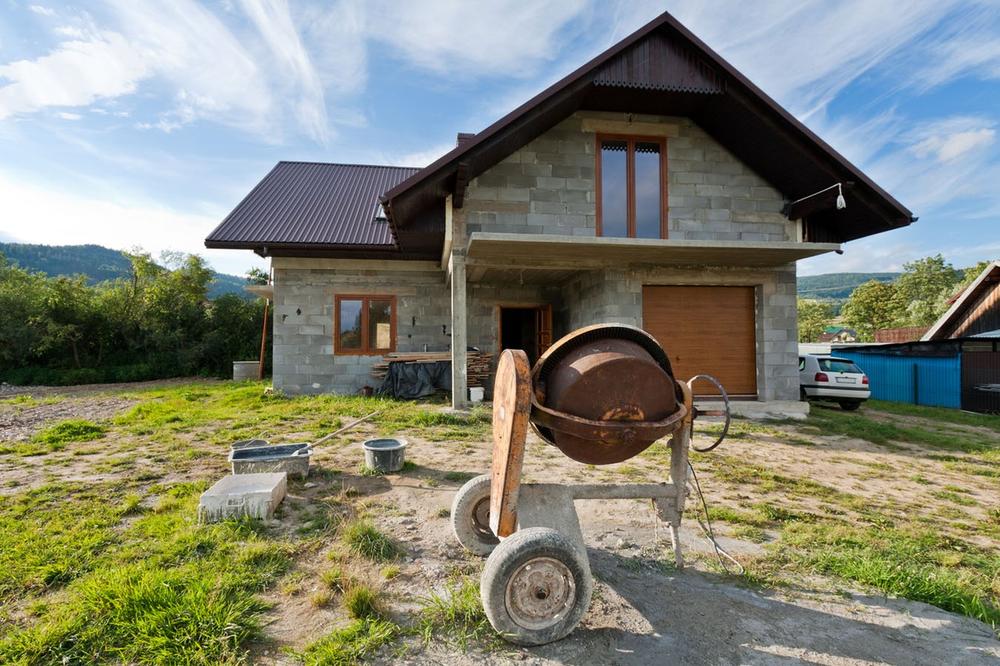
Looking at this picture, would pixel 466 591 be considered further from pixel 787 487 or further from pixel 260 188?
pixel 260 188

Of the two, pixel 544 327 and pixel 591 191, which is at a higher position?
pixel 591 191

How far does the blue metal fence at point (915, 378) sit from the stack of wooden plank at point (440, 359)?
41.9ft

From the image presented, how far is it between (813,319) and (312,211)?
64172 millimetres

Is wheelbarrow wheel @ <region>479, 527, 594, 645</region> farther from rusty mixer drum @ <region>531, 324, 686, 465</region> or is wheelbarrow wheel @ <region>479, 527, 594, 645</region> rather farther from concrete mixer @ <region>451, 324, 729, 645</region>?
rusty mixer drum @ <region>531, 324, 686, 465</region>

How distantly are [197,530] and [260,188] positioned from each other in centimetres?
1247

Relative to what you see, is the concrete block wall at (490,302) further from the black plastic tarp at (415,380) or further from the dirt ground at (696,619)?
the dirt ground at (696,619)

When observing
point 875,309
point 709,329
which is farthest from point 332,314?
point 875,309

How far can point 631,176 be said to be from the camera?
29.2 ft

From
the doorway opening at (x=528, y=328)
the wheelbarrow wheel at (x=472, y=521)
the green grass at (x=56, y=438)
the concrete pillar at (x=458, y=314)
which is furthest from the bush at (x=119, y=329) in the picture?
the wheelbarrow wheel at (x=472, y=521)

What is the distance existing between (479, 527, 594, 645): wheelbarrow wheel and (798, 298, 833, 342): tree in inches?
2421

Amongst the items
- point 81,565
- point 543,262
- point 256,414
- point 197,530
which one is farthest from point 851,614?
point 256,414

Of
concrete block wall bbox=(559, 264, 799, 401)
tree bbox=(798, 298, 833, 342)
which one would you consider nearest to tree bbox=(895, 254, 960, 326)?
tree bbox=(798, 298, 833, 342)

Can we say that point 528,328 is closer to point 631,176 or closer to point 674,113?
point 631,176

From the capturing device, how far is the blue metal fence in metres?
12.5
